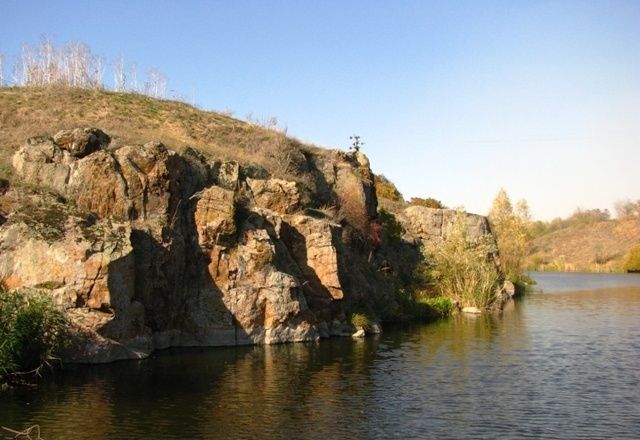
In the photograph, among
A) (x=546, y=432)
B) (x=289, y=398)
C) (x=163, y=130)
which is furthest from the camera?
(x=163, y=130)

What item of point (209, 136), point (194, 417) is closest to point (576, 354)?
point (194, 417)

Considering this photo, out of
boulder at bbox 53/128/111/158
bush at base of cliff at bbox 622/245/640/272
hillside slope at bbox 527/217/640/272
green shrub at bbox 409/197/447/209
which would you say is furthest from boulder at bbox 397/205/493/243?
hillside slope at bbox 527/217/640/272

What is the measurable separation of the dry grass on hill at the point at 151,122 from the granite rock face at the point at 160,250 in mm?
5802

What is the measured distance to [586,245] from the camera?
16475cm

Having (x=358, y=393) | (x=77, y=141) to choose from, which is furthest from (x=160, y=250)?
(x=358, y=393)

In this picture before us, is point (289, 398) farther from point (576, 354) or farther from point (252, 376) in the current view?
point (576, 354)

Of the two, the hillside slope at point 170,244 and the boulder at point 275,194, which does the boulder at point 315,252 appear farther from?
the boulder at point 275,194

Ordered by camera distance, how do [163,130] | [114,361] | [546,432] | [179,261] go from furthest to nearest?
[163,130] < [179,261] < [114,361] < [546,432]

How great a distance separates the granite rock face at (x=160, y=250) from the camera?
29.0 metres

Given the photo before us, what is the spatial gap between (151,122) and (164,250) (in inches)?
950

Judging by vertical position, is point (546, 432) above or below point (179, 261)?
below

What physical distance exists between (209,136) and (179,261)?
72.9 ft

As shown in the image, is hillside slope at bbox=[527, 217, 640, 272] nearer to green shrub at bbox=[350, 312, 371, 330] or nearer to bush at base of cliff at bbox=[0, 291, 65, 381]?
green shrub at bbox=[350, 312, 371, 330]

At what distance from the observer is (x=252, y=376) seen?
26375 millimetres
